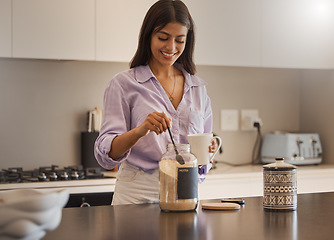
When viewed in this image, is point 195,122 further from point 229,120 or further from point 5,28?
point 229,120

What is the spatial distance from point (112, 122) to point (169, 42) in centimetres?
31

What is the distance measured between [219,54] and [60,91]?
3.06 ft

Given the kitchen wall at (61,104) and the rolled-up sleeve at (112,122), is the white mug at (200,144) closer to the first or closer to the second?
the rolled-up sleeve at (112,122)

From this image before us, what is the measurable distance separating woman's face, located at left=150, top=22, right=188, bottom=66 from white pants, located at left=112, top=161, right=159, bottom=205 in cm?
36

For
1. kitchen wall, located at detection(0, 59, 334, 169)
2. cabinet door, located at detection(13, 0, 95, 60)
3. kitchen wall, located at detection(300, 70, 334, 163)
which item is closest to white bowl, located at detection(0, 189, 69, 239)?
cabinet door, located at detection(13, 0, 95, 60)

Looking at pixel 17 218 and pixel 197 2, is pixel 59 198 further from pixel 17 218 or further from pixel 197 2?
pixel 197 2

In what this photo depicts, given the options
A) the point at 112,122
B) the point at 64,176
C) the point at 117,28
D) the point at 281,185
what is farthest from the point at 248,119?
the point at 281,185

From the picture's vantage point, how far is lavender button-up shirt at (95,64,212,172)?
1660 millimetres

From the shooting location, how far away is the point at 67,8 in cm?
275

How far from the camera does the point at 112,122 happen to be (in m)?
1.66

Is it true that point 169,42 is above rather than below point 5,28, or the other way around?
below

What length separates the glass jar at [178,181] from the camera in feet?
4.25

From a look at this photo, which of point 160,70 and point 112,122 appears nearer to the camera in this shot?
point 112,122

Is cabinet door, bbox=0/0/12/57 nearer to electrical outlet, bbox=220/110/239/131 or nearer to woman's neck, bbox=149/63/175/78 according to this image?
woman's neck, bbox=149/63/175/78
